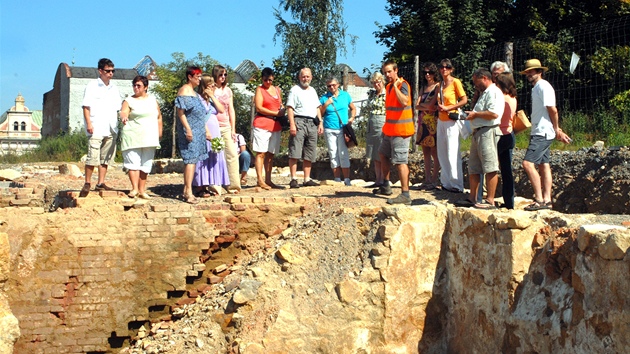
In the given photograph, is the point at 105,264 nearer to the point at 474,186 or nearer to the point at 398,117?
the point at 398,117

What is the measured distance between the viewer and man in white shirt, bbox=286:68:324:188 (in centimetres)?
1093

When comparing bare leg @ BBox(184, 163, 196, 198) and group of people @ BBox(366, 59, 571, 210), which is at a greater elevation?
group of people @ BBox(366, 59, 571, 210)

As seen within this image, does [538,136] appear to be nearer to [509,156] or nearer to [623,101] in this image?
[509,156]

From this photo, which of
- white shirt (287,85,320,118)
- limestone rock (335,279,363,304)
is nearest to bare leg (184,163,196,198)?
white shirt (287,85,320,118)

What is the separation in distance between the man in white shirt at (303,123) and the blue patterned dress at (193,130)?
4.32ft

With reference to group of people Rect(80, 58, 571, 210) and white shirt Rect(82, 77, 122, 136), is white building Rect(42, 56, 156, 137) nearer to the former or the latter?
group of people Rect(80, 58, 571, 210)

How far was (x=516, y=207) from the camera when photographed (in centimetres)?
883

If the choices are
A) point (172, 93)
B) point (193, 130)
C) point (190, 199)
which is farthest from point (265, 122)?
point (172, 93)

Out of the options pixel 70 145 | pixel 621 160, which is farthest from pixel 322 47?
pixel 621 160

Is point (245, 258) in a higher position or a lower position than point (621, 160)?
lower

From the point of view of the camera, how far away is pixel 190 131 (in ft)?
32.3

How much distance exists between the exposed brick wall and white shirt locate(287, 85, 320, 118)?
2.10 metres

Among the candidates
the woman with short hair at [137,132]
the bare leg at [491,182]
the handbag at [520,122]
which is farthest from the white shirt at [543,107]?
the woman with short hair at [137,132]

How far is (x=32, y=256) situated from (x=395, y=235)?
3669 mm
